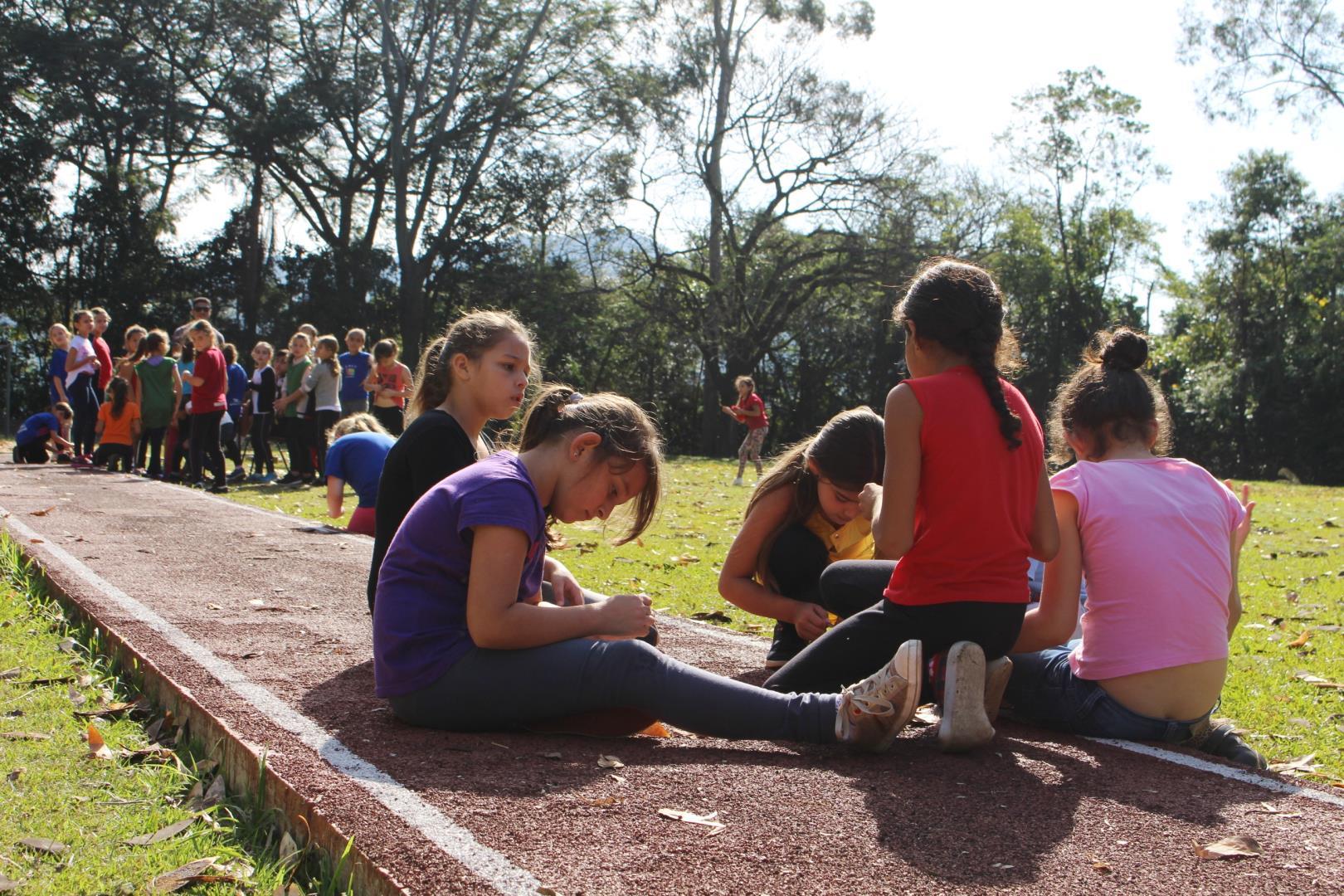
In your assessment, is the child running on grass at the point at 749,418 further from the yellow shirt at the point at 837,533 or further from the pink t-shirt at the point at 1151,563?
the pink t-shirt at the point at 1151,563

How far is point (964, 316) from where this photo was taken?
12.1 feet

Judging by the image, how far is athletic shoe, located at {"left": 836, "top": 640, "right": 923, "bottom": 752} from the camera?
3.40m

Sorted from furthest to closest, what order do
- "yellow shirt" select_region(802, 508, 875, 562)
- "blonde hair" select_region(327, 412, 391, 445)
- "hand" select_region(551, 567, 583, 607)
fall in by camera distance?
Answer: 1. "blonde hair" select_region(327, 412, 391, 445)
2. "yellow shirt" select_region(802, 508, 875, 562)
3. "hand" select_region(551, 567, 583, 607)

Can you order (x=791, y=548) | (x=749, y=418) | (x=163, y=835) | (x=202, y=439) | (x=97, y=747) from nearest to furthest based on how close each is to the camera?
(x=163, y=835) < (x=97, y=747) < (x=791, y=548) < (x=202, y=439) < (x=749, y=418)

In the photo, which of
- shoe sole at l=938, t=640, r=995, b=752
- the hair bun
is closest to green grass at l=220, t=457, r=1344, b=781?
shoe sole at l=938, t=640, r=995, b=752

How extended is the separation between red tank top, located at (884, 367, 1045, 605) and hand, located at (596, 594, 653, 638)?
0.85 metres

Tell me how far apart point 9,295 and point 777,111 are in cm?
2271

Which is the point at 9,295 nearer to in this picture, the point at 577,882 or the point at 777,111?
the point at 777,111

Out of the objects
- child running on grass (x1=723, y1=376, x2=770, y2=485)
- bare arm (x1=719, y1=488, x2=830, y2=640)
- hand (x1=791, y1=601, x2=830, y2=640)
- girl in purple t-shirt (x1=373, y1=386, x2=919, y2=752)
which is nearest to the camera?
girl in purple t-shirt (x1=373, y1=386, x2=919, y2=752)

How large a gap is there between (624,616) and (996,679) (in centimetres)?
118

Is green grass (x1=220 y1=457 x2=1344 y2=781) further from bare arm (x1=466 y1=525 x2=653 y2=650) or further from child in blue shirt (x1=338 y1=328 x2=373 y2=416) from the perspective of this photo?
child in blue shirt (x1=338 y1=328 x2=373 y2=416)

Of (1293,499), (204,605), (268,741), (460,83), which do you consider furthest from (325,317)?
(268,741)

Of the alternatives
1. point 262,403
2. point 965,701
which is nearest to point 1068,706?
point 965,701

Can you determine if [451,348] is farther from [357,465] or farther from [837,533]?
[357,465]
